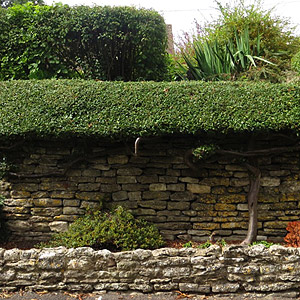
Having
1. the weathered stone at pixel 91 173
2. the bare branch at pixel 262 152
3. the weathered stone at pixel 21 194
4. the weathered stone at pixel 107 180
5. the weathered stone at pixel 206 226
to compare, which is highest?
the bare branch at pixel 262 152

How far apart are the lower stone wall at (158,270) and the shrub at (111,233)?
0.46 m

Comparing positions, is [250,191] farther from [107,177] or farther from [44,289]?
[44,289]

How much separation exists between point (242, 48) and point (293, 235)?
3851 millimetres

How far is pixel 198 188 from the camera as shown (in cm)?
512

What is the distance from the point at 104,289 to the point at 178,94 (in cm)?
297

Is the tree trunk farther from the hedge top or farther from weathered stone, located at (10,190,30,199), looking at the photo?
weathered stone, located at (10,190,30,199)

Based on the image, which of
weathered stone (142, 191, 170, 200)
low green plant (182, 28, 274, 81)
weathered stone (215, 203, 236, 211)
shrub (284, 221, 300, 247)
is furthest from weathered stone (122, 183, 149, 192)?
low green plant (182, 28, 274, 81)

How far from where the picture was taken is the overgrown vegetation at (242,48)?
6.26 metres

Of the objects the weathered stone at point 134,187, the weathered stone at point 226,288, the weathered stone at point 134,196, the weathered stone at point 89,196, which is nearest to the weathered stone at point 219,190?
the weathered stone at point 134,187

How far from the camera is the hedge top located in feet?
15.0

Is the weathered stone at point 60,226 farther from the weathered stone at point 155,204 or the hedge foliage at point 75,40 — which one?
the hedge foliage at point 75,40

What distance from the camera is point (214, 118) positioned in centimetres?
460

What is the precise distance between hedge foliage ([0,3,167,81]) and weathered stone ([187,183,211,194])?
278 centimetres

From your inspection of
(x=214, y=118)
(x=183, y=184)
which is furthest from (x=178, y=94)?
(x=183, y=184)
